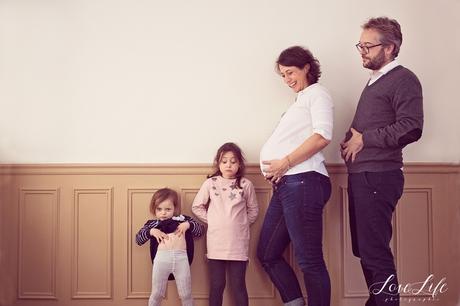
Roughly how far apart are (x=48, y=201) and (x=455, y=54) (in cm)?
285

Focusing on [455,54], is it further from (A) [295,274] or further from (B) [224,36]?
(A) [295,274]

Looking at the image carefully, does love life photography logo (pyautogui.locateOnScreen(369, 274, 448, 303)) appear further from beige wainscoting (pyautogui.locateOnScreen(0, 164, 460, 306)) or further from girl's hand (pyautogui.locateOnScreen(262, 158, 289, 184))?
girl's hand (pyautogui.locateOnScreen(262, 158, 289, 184))

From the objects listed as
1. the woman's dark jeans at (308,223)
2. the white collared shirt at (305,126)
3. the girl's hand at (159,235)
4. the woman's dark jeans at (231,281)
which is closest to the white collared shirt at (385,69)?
the white collared shirt at (305,126)

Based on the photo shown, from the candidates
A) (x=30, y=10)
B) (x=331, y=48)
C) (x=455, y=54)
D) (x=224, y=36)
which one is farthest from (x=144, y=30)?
(x=455, y=54)

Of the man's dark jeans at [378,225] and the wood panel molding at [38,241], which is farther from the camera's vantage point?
the wood panel molding at [38,241]

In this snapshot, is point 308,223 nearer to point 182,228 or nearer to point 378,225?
point 378,225

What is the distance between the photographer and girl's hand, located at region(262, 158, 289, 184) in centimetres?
284

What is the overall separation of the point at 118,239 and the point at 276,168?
1.19 meters

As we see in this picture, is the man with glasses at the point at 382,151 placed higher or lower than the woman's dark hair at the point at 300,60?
lower

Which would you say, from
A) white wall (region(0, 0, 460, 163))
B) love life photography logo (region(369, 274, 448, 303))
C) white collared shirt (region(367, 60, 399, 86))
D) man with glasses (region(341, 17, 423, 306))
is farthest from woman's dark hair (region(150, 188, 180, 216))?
love life photography logo (region(369, 274, 448, 303))

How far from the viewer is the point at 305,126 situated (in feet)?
9.52

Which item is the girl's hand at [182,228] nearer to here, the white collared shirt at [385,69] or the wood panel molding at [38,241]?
the wood panel molding at [38,241]

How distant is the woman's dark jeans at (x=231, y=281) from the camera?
312cm

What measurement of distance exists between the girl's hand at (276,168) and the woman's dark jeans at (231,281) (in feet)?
1.95
